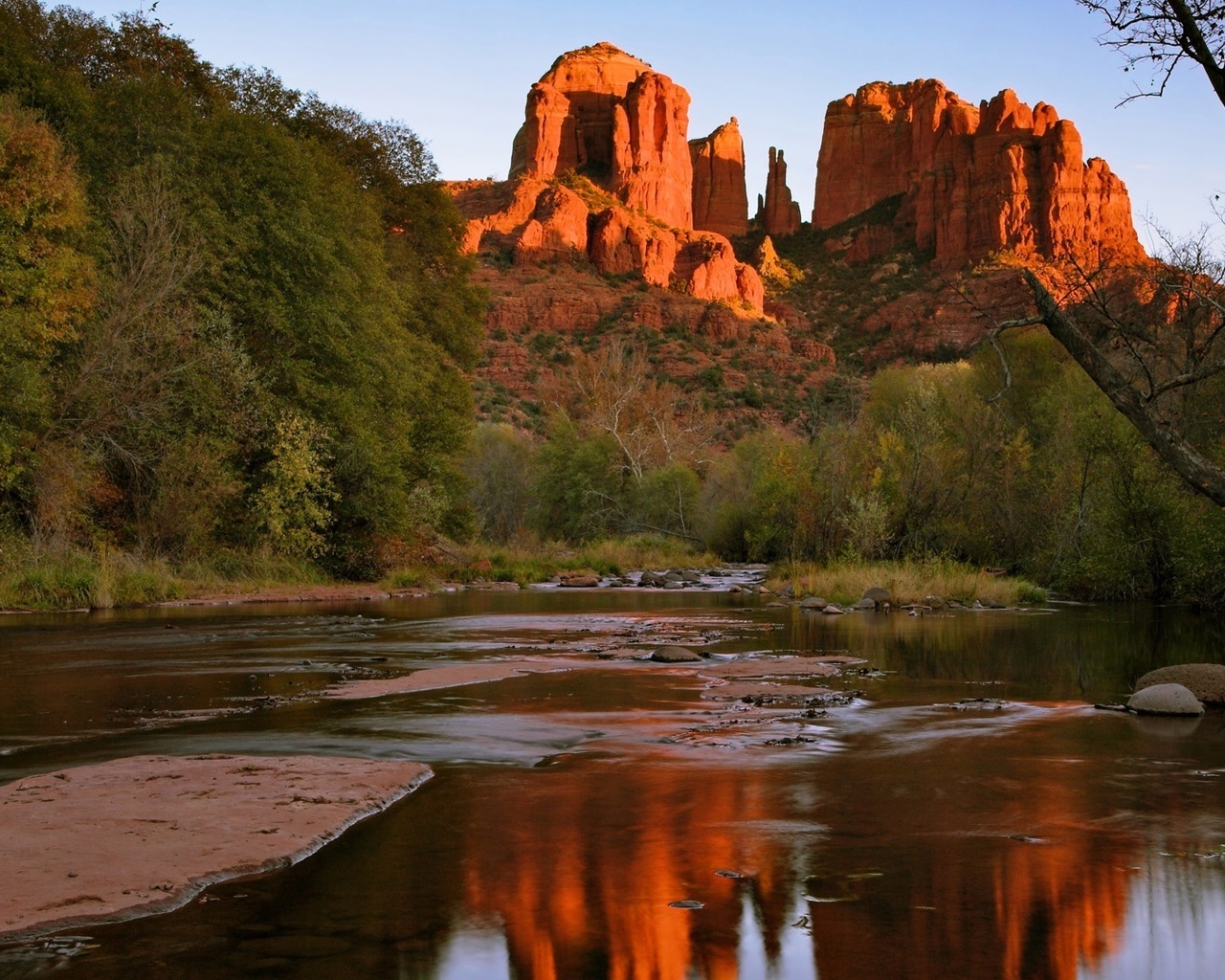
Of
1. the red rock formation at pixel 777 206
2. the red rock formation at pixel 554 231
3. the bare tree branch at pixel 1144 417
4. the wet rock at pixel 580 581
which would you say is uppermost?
the red rock formation at pixel 777 206

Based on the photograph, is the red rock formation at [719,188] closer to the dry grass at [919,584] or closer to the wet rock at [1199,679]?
the dry grass at [919,584]

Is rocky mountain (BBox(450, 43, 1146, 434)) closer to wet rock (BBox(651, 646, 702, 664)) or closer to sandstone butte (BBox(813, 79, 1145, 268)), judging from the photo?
sandstone butte (BBox(813, 79, 1145, 268))

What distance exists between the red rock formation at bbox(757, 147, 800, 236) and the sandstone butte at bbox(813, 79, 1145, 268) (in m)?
9.48

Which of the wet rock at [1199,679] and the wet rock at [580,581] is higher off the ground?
the wet rock at [1199,679]

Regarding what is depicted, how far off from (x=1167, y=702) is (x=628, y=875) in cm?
704

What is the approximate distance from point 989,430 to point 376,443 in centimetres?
1787

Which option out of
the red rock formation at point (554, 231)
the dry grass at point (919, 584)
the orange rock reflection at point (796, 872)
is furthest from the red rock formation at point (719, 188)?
the orange rock reflection at point (796, 872)

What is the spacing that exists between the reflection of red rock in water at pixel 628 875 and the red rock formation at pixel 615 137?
11618cm

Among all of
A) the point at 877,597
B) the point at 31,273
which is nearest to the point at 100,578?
the point at 31,273

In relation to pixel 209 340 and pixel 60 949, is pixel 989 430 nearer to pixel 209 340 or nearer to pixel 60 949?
pixel 209 340

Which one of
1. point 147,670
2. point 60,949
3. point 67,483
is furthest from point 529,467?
point 60,949

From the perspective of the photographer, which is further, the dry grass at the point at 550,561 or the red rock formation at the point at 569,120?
the red rock formation at the point at 569,120

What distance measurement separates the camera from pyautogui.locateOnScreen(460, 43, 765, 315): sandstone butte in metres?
104

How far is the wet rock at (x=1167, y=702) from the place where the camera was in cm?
1033
